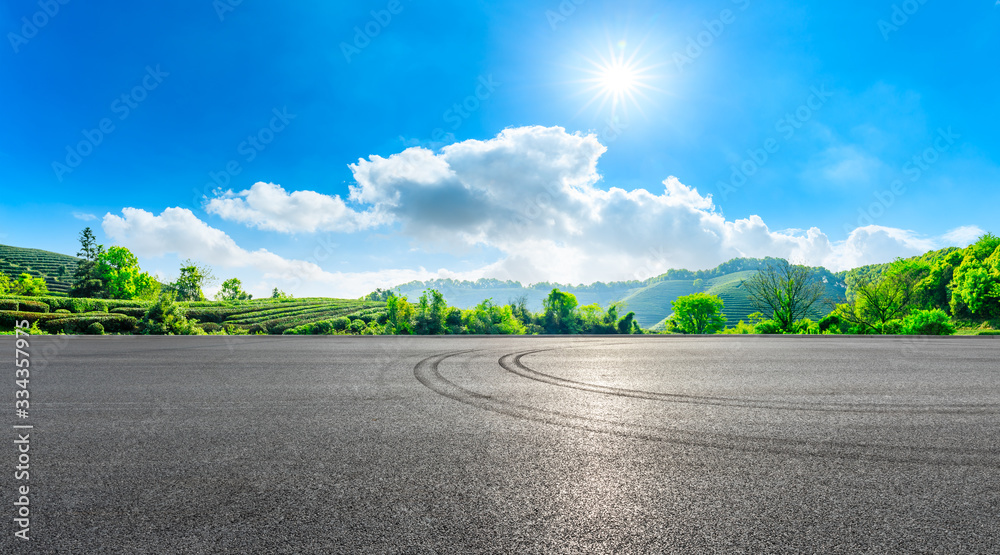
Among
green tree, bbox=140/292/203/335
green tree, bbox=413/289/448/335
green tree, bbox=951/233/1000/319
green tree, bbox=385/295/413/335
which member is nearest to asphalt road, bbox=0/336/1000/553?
green tree, bbox=140/292/203/335

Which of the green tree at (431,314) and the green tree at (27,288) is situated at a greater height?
the green tree at (27,288)

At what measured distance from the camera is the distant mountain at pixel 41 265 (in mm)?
122925

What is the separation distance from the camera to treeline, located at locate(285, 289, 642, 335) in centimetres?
4656

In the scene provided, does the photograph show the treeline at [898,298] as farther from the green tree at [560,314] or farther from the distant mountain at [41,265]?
the distant mountain at [41,265]

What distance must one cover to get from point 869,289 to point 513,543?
182 feet

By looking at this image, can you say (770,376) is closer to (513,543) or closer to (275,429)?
(513,543)

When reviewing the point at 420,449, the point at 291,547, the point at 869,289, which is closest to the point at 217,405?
the point at 420,449

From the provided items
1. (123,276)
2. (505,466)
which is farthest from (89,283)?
(505,466)

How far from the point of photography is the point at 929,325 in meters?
23.8

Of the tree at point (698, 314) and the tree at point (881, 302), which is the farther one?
the tree at point (698, 314)

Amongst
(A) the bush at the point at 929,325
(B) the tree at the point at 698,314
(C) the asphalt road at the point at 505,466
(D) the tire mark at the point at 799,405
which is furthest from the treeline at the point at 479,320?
(D) the tire mark at the point at 799,405

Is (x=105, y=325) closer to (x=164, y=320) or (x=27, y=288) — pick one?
(x=164, y=320)

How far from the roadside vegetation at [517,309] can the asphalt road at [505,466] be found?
24339 mm

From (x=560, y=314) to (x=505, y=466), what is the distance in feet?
234
